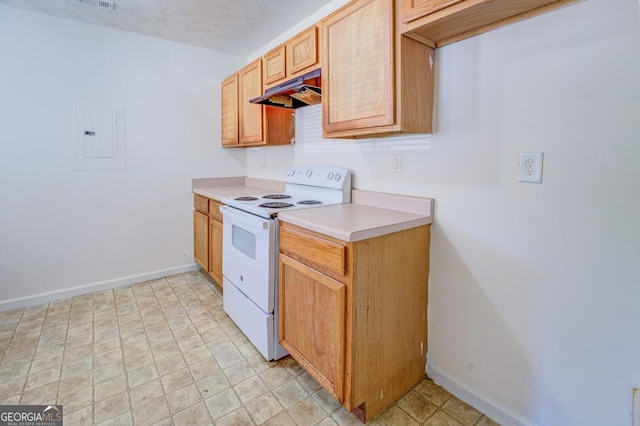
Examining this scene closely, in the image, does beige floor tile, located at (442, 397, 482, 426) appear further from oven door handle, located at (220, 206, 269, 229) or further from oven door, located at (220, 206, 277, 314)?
oven door handle, located at (220, 206, 269, 229)

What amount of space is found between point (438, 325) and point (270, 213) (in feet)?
3.50

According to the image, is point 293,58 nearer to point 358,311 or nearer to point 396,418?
point 358,311

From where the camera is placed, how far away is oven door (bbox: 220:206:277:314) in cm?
177

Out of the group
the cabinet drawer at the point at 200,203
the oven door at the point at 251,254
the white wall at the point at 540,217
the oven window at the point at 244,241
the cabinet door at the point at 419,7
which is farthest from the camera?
the cabinet drawer at the point at 200,203

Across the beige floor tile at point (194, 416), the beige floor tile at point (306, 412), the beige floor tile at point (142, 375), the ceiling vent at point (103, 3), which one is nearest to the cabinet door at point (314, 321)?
the beige floor tile at point (306, 412)

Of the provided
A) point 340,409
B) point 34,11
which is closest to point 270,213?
point 340,409

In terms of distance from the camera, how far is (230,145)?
10.4ft

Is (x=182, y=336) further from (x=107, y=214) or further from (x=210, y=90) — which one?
(x=210, y=90)

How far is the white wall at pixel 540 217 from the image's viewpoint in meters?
1.09

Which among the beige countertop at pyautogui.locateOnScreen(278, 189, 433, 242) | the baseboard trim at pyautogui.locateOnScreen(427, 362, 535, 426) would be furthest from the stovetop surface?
Answer: the baseboard trim at pyautogui.locateOnScreen(427, 362, 535, 426)

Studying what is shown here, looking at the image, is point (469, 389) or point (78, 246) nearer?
point (469, 389)

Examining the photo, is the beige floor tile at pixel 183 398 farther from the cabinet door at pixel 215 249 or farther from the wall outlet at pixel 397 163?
the wall outlet at pixel 397 163

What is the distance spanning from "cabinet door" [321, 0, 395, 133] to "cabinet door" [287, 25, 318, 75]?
0.50 ft

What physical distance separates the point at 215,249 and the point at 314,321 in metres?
1.48
